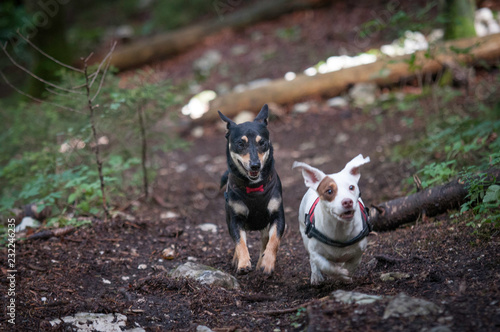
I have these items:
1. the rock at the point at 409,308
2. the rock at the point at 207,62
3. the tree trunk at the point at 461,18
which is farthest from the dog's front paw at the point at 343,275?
the rock at the point at 207,62

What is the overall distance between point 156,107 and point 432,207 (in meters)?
4.31

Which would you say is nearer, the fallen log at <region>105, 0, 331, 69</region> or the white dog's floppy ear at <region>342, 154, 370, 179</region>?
the white dog's floppy ear at <region>342, 154, 370, 179</region>

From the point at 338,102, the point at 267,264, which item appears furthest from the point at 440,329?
the point at 338,102

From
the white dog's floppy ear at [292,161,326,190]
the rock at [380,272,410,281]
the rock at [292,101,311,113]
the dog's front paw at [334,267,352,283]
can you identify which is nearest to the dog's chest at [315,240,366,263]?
the dog's front paw at [334,267,352,283]

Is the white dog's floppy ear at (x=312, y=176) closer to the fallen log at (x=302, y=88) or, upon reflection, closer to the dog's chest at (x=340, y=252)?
the dog's chest at (x=340, y=252)

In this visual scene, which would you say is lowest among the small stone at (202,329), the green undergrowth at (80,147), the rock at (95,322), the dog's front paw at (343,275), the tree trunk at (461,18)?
the small stone at (202,329)

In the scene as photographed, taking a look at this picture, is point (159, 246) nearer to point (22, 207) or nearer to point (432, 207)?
point (22, 207)

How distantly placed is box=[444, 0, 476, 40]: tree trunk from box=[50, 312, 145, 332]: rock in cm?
912

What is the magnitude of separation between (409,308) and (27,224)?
5.17 m

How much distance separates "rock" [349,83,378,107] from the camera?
11.0 metres

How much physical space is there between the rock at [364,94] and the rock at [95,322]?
28.0 ft

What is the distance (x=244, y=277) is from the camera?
16.2 feet

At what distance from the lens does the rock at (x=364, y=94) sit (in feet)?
36.0

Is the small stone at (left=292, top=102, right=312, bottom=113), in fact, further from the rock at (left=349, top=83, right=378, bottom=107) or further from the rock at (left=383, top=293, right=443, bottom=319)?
the rock at (left=383, top=293, right=443, bottom=319)
